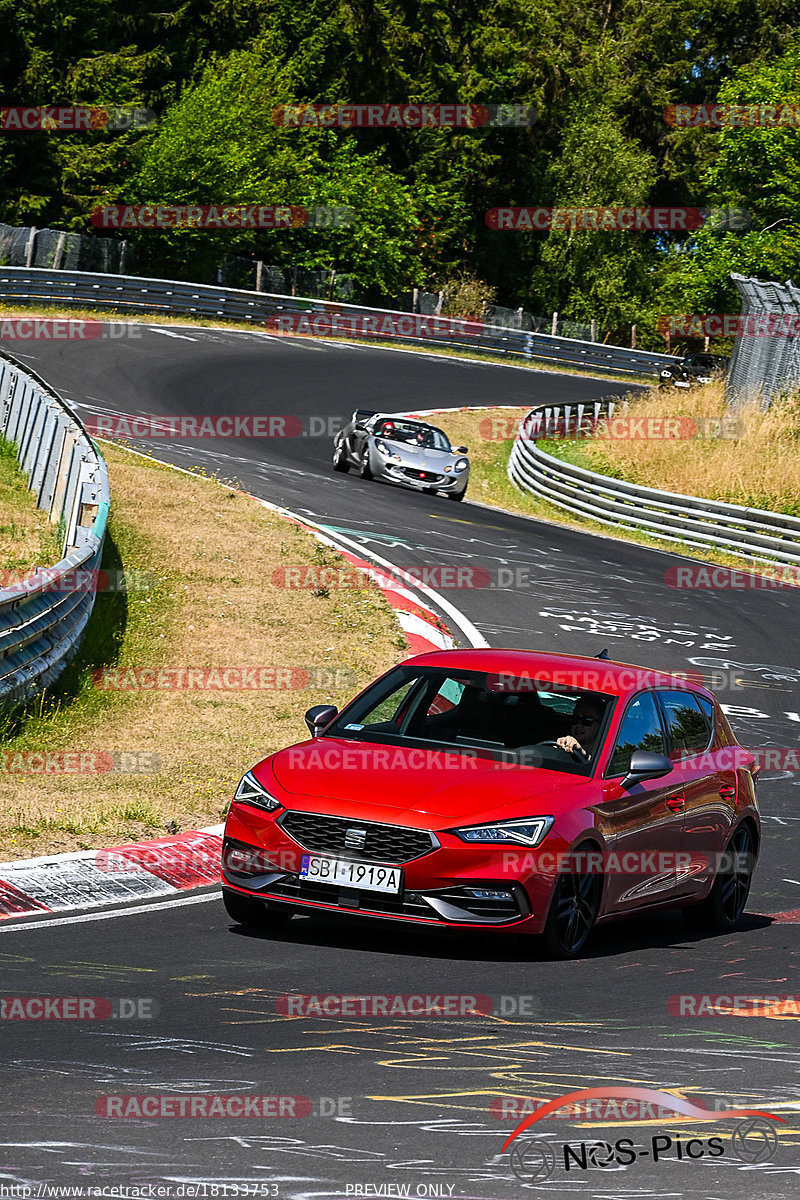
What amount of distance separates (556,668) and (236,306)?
147 ft

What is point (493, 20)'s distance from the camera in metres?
79.3

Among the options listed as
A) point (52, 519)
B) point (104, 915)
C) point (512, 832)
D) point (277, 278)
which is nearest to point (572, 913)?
point (512, 832)

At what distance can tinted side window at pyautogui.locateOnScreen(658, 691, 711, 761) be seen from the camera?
9.93 m

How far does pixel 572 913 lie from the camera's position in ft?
27.9

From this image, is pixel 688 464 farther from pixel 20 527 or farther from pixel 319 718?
pixel 319 718

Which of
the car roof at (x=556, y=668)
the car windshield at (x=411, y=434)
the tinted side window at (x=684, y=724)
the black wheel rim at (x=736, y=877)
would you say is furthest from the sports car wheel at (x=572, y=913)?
the car windshield at (x=411, y=434)

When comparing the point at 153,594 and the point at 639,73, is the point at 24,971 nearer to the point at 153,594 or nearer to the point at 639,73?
the point at 153,594

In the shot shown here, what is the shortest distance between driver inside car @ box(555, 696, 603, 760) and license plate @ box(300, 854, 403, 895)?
4.71ft

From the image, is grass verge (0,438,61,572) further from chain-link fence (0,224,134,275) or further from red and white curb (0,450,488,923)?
chain-link fence (0,224,134,275)

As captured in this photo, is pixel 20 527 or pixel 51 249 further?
pixel 51 249

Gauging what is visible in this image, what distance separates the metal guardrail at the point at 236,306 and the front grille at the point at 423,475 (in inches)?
788

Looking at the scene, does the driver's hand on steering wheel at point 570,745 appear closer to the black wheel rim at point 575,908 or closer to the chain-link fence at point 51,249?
the black wheel rim at point 575,908

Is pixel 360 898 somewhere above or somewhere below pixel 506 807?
below

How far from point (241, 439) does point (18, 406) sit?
10.5m
